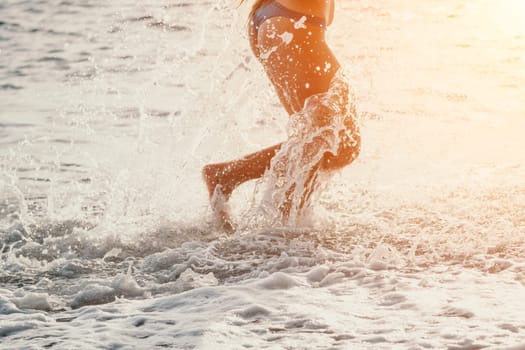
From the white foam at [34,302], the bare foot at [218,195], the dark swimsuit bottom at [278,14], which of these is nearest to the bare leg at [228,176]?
the bare foot at [218,195]

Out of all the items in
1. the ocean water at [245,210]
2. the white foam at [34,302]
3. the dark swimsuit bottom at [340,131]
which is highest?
the dark swimsuit bottom at [340,131]

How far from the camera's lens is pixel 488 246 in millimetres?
4441

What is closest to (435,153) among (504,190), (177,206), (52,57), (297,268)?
(504,190)

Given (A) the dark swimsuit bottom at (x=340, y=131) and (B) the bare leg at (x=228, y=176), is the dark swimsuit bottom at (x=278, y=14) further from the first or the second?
(B) the bare leg at (x=228, y=176)

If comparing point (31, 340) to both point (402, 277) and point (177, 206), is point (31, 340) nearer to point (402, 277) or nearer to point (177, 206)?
point (402, 277)

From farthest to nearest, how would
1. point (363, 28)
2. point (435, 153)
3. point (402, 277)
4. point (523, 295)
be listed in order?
point (363, 28) → point (435, 153) → point (402, 277) → point (523, 295)

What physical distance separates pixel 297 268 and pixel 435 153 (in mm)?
2959

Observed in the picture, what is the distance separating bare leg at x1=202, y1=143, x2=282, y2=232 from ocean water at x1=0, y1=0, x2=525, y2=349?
95 millimetres

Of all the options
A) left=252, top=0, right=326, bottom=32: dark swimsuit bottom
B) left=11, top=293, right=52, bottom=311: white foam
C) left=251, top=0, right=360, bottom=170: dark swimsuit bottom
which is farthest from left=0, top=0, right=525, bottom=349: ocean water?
left=252, top=0, right=326, bottom=32: dark swimsuit bottom

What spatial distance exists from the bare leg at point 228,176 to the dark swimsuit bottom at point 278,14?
72 centimetres

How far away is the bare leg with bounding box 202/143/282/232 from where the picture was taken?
16.4 ft

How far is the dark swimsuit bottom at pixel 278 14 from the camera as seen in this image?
471 centimetres

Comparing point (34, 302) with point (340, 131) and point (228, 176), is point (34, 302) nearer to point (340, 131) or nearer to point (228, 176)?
point (228, 176)

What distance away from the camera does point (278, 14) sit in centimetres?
474
